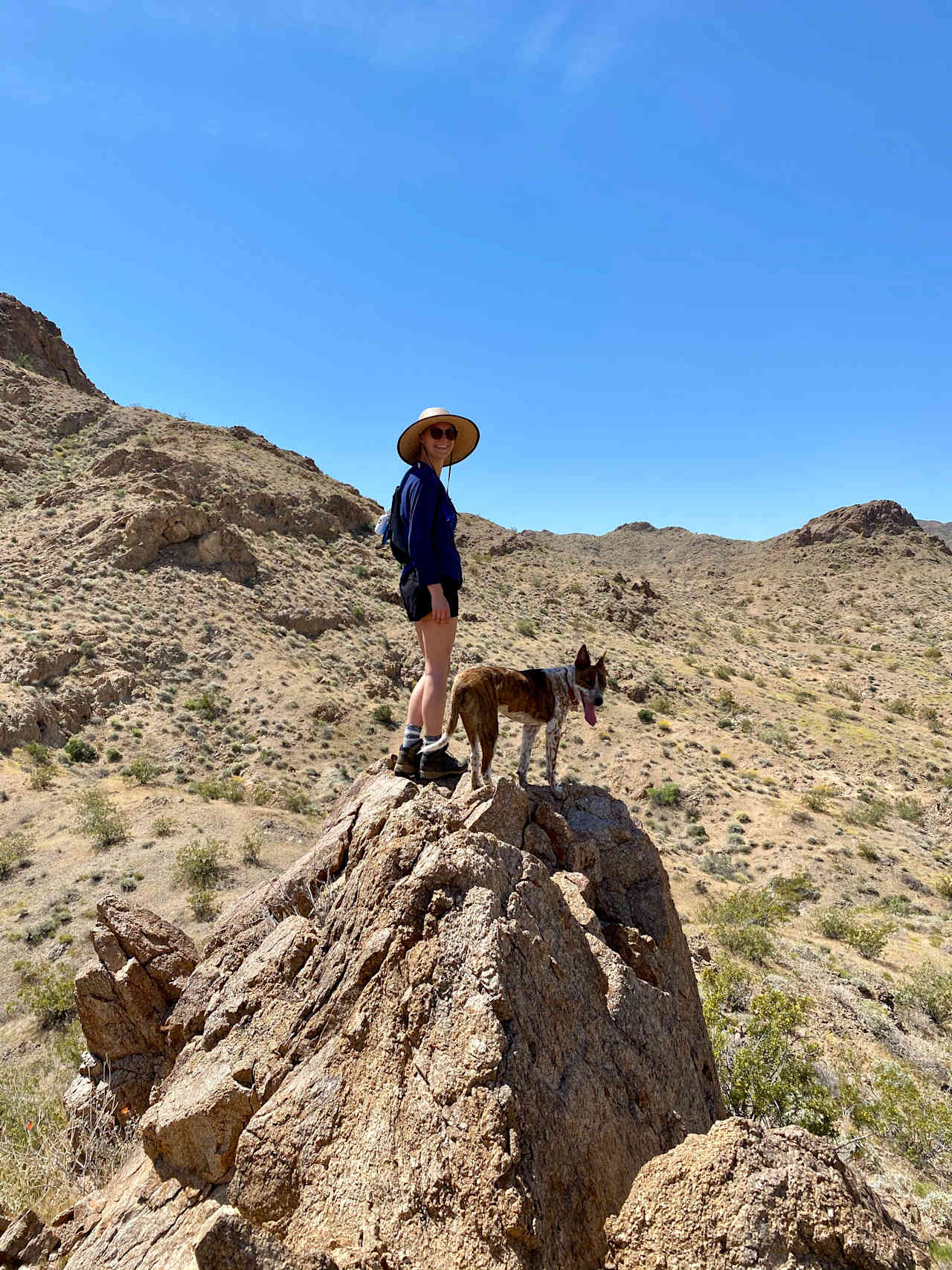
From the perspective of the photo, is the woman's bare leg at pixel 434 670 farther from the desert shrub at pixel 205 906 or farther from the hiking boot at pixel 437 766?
the desert shrub at pixel 205 906

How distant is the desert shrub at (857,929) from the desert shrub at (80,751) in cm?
1910

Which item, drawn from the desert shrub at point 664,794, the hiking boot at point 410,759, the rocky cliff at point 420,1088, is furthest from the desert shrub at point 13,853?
the desert shrub at point 664,794

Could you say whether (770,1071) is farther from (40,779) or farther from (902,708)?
(902,708)

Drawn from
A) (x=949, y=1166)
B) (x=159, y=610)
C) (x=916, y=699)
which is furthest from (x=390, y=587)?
(x=949, y=1166)

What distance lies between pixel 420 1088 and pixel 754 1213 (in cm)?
114

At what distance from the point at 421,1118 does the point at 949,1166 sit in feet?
22.7

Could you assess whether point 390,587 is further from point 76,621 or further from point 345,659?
point 76,621

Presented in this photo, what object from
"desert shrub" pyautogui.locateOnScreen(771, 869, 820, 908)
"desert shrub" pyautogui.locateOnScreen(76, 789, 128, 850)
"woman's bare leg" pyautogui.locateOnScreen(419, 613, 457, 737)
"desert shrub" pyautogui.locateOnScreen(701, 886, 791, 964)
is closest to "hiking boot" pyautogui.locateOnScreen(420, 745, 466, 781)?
"woman's bare leg" pyautogui.locateOnScreen(419, 613, 457, 737)

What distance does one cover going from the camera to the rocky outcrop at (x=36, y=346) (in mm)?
44281

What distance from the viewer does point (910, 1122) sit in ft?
21.1

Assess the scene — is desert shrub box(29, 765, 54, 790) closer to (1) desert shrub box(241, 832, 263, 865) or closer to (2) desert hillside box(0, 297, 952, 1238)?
(2) desert hillside box(0, 297, 952, 1238)

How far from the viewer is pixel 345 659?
26.2 metres

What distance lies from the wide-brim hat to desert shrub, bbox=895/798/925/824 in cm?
2125

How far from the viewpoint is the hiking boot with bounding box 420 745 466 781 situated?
16.1ft
